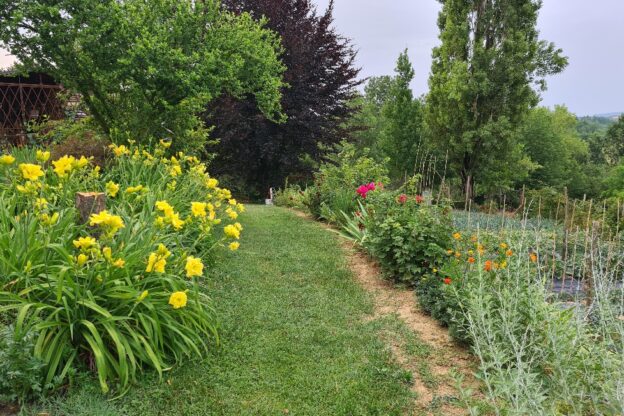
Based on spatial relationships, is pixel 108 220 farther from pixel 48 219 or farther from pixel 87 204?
pixel 87 204

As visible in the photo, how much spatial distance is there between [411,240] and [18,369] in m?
3.32

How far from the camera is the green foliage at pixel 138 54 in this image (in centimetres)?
563

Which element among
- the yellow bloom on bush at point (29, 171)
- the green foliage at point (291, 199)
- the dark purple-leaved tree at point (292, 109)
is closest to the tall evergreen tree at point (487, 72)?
the dark purple-leaved tree at point (292, 109)

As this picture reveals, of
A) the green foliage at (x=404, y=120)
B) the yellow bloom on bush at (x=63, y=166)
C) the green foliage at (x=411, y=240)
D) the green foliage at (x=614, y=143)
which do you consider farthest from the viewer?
the green foliage at (x=614, y=143)

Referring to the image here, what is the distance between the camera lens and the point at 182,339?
279 cm

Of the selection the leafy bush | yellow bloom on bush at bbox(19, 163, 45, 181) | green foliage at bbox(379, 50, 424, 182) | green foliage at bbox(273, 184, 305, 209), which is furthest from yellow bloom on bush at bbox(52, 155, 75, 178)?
green foliage at bbox(379, 50, 424, 182)

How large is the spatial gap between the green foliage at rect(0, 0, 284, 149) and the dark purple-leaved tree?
5.85 meters

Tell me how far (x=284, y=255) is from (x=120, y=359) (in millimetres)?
3282

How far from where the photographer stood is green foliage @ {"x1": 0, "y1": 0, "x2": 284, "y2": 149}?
5.63 meters

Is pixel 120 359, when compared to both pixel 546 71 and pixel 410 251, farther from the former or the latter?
pixel 546 71

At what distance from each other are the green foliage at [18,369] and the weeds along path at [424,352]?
6.50 ft

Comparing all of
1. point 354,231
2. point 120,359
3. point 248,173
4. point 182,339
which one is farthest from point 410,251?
point 248,173

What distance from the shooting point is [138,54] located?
569 cm

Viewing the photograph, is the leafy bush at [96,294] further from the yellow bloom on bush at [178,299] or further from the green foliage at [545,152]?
the green foliage at [545,152]
